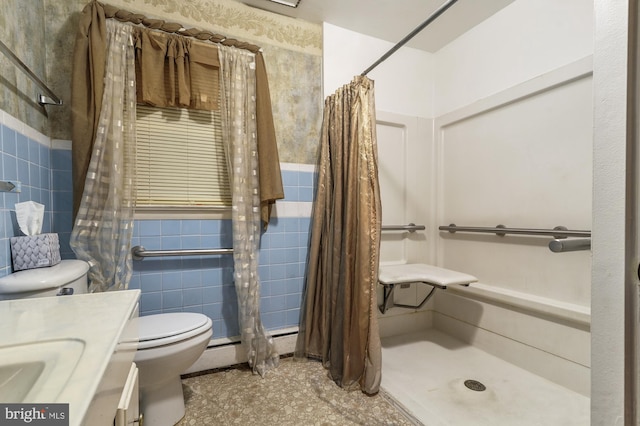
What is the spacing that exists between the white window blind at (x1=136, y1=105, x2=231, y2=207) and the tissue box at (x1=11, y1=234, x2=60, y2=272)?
1.66 ft

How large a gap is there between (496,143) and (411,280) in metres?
1.14

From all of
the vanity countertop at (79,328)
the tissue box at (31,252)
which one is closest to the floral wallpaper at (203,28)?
the tissue box at (31,252)

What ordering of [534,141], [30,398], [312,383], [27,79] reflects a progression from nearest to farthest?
[30,398], [27,79], [312,383], [534,141]

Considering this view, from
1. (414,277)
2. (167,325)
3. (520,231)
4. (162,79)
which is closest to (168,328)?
(167,325)

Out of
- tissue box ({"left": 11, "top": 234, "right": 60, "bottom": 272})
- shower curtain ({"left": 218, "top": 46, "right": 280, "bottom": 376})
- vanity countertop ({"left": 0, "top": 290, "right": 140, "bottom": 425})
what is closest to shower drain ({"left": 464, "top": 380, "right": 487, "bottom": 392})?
shower curtain ({"left": 218, "top": 46, "right": 280, "bottom": 376})

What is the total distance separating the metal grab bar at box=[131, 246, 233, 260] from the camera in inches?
60.4

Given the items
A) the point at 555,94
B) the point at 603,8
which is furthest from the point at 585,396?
the point at 603,8

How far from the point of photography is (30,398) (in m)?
0.34

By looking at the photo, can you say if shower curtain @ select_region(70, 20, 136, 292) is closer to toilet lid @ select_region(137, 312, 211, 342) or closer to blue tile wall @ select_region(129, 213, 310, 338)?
blue tile wall @ select_region(129, 213, 310, 338)

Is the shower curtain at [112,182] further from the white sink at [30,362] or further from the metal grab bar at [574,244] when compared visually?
the metal grab bar at [574,244]

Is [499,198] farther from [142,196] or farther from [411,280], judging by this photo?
[142,196]

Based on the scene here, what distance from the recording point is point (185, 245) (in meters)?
1.66

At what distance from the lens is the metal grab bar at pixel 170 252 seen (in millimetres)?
1535

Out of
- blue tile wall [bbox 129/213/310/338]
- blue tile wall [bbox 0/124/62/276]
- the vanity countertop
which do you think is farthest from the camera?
blue tile wall [bbox 129/213/310/338]
